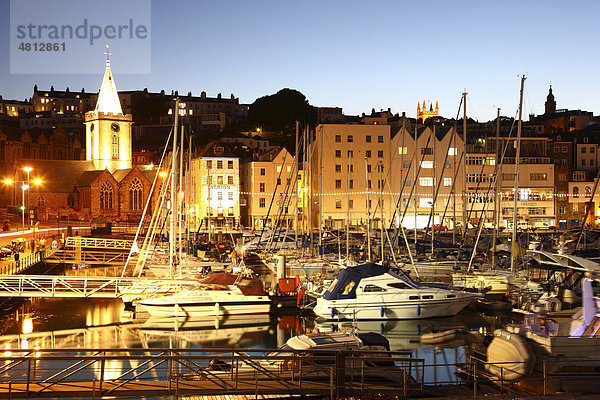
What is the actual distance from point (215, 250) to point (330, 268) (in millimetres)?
14983

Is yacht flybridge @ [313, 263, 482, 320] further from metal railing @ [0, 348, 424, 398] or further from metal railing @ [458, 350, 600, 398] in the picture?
metal railing @ [458, 350, 600, 398]

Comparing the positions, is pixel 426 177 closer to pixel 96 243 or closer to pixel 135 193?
pixel 96 243

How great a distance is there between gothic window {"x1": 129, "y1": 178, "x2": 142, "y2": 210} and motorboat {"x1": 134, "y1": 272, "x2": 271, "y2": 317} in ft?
210

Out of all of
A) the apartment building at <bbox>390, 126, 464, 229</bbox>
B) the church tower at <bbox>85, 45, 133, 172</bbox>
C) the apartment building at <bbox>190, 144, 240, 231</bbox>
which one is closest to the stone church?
the church tower at <bbox>85, 45, 133, 172</bbox>

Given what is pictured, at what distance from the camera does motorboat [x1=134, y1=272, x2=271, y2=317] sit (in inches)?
1232

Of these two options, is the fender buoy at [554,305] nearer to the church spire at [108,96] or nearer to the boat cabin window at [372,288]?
the boat cabin window at [372,288]

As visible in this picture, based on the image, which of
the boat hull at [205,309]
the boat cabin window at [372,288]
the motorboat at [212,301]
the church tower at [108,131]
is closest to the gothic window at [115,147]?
the church tower at [108,131]

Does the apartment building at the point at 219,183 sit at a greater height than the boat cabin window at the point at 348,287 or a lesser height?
greater

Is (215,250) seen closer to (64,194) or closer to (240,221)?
(240,221)

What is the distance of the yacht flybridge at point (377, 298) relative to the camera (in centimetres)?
2931

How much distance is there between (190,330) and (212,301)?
2.07m

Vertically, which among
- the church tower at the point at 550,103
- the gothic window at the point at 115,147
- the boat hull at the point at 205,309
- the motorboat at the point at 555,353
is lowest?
the boat hull at the point at 205,309

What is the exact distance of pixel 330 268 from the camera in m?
40.9

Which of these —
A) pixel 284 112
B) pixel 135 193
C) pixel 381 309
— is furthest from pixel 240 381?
pixel 284 112
